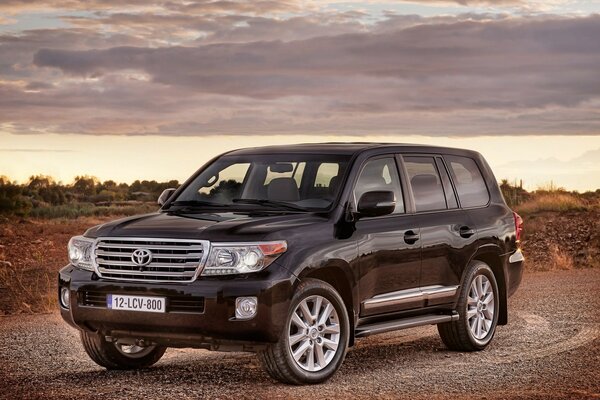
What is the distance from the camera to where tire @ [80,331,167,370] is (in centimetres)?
1004

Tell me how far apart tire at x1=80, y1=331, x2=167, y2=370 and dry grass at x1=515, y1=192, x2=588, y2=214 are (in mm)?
40022

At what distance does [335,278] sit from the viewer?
9594mm

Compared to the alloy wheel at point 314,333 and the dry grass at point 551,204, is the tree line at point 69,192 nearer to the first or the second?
the dry grass at point 551,204

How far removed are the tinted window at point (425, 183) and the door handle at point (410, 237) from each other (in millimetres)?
365

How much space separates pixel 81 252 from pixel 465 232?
13.2 ft

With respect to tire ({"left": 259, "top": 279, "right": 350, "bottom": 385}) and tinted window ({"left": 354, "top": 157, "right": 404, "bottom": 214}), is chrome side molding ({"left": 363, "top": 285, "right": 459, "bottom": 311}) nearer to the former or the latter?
tire ({"left": 259, "top": 279, "right": 350, "bottom": 385})

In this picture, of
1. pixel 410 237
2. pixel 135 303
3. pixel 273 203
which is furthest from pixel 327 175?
pixel 135 303

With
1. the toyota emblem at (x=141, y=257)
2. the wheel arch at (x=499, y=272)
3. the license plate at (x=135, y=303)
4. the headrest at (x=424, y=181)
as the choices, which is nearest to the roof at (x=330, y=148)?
the headrest at (x=424, y=181)

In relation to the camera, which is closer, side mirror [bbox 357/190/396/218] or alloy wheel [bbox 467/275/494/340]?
side mirror [bbox 357/190/396/218]

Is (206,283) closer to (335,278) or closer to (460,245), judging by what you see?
(335,278)

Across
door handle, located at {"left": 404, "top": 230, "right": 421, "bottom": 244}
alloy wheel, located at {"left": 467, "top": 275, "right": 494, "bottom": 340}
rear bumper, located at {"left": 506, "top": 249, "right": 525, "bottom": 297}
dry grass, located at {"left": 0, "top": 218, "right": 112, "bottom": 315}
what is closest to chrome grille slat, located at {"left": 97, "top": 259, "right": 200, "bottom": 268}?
door handle, located at {"left": 404, "top": 230, "right": 421, "bottom": 244}

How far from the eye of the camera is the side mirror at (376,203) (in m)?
9.59

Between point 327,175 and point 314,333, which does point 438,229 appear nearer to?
point 327,175

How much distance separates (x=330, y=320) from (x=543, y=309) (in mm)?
6656
